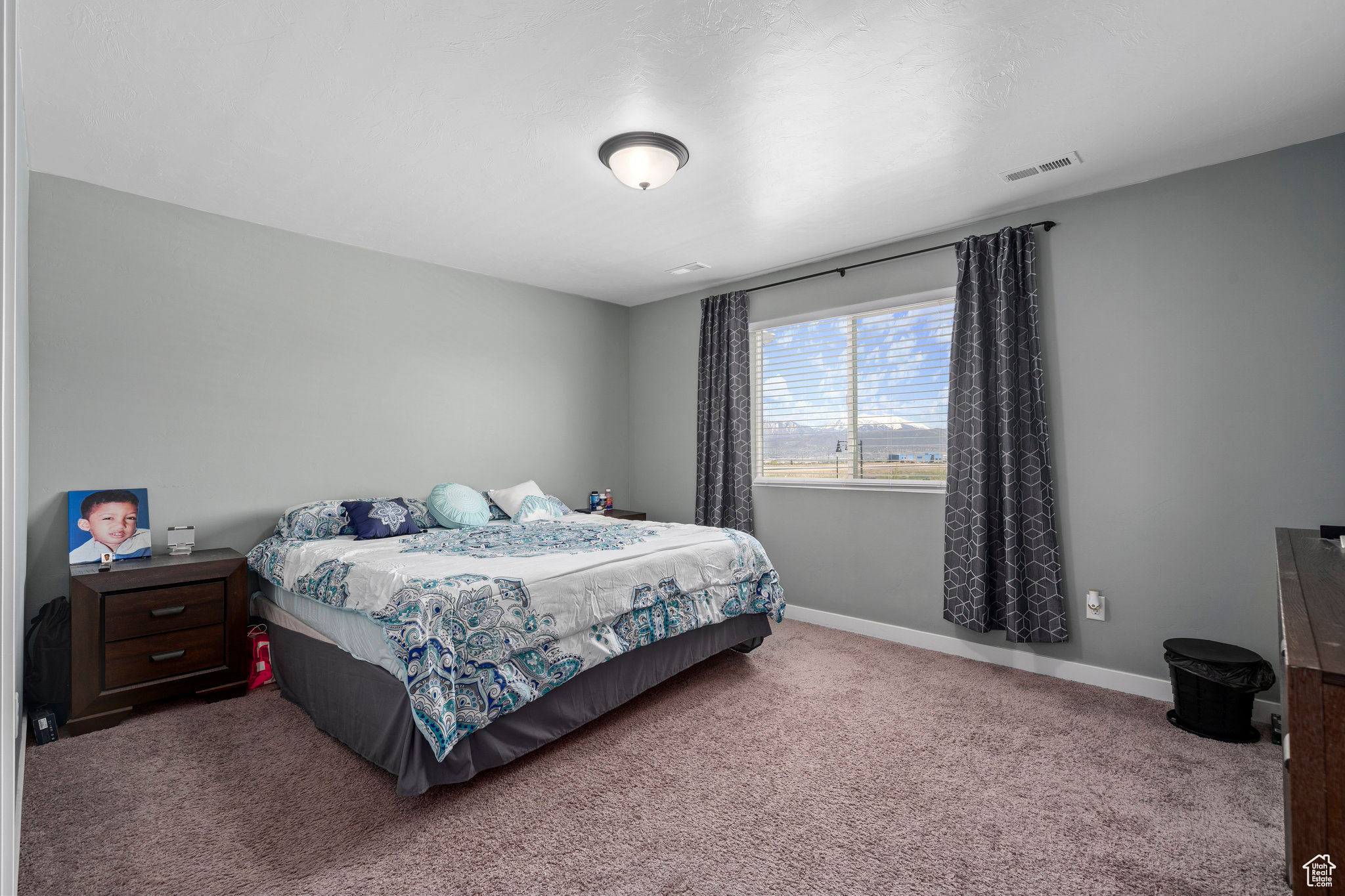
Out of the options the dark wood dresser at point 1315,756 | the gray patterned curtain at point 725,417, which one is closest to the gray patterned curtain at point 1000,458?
the gray patterned curtain at point 725,417

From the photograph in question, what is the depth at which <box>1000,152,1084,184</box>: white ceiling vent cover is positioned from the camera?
282cm

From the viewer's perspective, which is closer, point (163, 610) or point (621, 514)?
point (163, 610)

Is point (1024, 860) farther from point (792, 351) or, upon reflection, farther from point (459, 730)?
point (792, 351)

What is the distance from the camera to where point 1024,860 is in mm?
1856

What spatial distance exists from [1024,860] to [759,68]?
8.78 ft

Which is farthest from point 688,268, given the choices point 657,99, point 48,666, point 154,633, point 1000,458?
point 48,666

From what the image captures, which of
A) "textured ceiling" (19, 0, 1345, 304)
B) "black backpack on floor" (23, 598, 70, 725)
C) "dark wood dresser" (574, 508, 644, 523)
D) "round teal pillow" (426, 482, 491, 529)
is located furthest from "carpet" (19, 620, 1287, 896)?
"textured ceiling" (19, 0, 1345, 304)

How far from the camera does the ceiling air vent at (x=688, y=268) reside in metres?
4.38

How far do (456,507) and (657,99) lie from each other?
2669mm

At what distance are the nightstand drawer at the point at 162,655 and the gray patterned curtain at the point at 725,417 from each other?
3113mm

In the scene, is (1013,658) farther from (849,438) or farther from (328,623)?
(328,623)

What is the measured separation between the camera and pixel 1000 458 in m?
3.44

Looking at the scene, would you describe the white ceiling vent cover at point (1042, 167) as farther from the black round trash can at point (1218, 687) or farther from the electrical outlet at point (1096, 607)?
the black round trash can at point (1218, 687)

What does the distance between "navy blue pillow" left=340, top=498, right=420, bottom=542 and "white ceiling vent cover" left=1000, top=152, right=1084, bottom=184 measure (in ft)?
12.0
